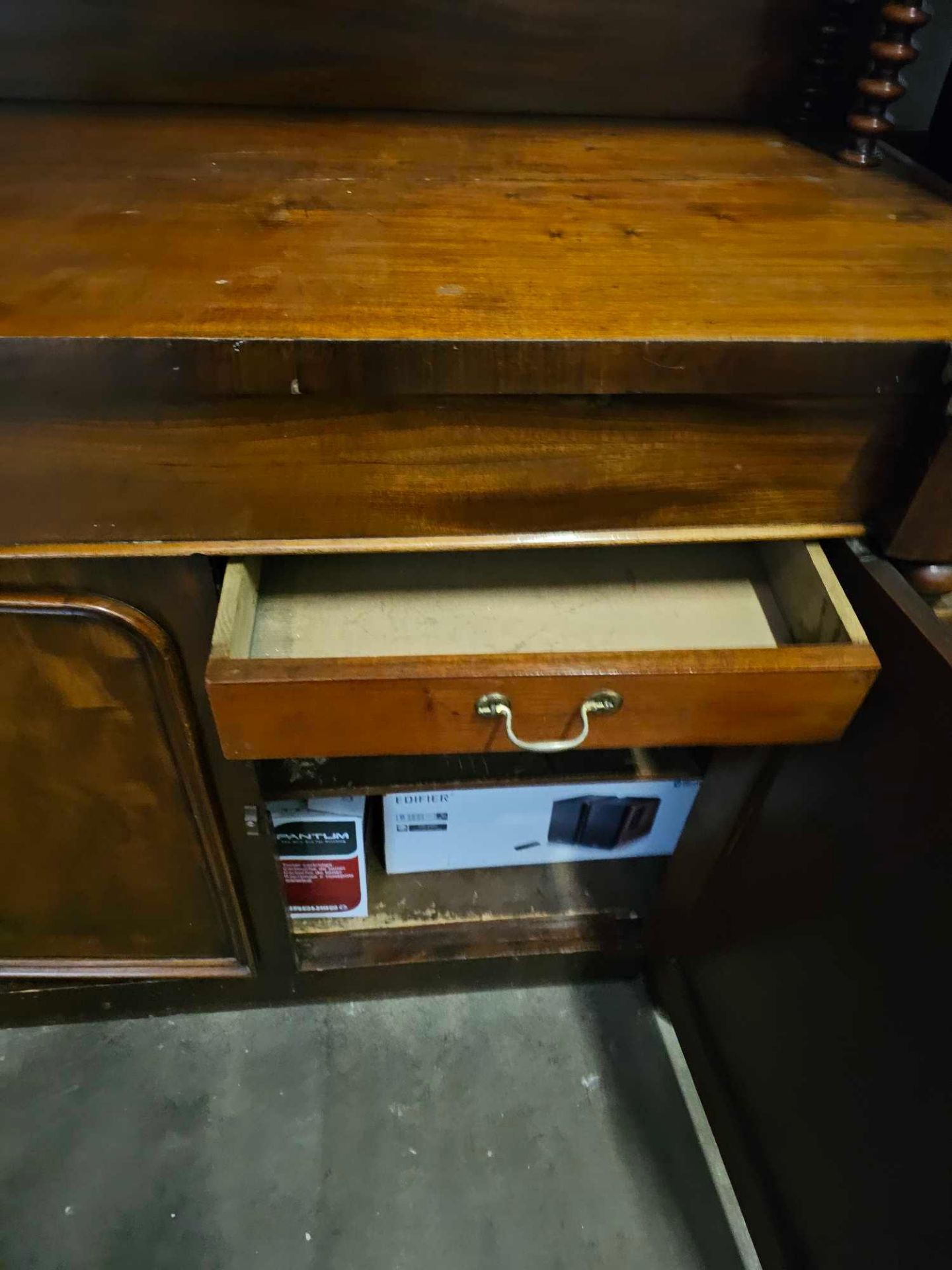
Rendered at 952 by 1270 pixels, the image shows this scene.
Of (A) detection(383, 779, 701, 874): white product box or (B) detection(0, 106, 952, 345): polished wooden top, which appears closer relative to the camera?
(B) detection(0, 106, 952, 345): polished wooden top

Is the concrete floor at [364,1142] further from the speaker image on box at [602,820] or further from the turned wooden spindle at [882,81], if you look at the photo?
the turned wooden spindle at [882,81]

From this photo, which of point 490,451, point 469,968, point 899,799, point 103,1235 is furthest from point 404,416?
point 103,1235

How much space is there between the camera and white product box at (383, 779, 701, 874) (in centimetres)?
88

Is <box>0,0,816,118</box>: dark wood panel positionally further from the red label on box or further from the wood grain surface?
the red label on box

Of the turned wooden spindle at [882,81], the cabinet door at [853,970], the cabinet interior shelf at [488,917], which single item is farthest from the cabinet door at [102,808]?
the turned wooden spindle at [882,81]

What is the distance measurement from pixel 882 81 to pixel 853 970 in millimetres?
667

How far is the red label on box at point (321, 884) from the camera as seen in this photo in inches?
34.3

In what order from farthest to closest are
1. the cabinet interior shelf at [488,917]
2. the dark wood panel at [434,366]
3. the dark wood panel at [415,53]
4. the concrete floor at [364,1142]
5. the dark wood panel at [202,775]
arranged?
the cabinet interior shelf at [488,917]
the concrete floor at [364,1142]
the dark wood panel at [415,53]
the dark wood panel at [202,775]
the dark wood panel at [434,366]

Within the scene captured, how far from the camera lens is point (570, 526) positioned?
1.91 ft

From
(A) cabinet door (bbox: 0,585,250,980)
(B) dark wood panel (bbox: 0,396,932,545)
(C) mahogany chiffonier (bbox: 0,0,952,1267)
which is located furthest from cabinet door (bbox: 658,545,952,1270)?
(A) cabinet door (bbox: 0,585,250,980)

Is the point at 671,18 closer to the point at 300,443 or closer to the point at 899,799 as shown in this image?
the point at 300,443

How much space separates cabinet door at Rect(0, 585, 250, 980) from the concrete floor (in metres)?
0.14

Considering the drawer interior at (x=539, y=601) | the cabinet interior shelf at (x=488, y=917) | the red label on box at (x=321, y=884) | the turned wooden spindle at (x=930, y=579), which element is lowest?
the cabinet interior shelf at (x=488, y=917)

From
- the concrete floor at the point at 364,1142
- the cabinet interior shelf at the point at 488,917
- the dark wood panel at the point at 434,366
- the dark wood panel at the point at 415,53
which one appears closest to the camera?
the dark wood panel at the point at 434,366
